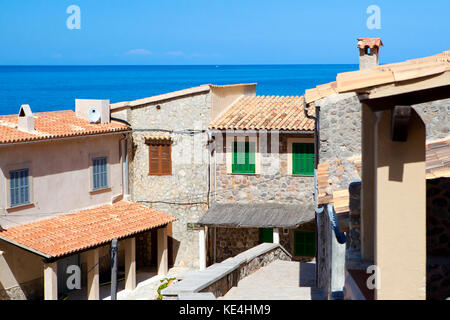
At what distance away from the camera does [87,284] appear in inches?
839

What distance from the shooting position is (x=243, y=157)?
22516 millimetres

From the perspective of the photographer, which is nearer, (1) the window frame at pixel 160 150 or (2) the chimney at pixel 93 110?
(2) the chimney at pixel 93 110

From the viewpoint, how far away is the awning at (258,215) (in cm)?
2142

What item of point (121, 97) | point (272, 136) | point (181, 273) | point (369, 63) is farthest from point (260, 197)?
point (121, 97)

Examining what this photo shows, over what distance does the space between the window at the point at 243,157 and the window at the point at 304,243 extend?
107 inches

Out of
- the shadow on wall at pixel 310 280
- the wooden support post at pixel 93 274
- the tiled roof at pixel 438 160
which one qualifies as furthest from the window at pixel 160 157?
the tiled roof at pixel 438 160

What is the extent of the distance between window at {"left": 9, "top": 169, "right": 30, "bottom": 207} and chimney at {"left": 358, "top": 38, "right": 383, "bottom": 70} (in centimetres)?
1027

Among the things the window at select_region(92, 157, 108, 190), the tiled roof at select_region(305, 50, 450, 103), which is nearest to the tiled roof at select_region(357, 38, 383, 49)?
the window at select_region(92, 157, 108, 190)

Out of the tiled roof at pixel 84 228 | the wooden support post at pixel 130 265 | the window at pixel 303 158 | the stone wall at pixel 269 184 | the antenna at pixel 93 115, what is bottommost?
the wooden support post at pixel 130 265

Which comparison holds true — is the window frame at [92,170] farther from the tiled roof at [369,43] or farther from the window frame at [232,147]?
the tiled roof at [369,43]

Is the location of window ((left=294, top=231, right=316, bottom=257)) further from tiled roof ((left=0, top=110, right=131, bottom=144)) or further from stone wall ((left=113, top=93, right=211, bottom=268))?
tiled roof ((left=0, top=110, right=131, bottom=144))

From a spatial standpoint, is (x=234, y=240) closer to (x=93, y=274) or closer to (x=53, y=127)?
(x=93, y=274)

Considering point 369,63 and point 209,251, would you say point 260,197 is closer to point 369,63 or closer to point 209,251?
point 209,251
